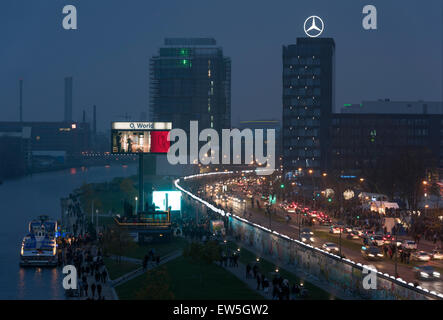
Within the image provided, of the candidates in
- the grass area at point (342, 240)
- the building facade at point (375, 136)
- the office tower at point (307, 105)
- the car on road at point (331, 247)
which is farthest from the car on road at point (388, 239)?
the office tower at point (307, 105)

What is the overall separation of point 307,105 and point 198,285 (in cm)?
9340

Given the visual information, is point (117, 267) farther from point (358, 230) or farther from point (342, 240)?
point (358, 230)

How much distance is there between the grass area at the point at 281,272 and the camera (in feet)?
102

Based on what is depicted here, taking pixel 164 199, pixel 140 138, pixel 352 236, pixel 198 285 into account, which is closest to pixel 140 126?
pixel 140 138

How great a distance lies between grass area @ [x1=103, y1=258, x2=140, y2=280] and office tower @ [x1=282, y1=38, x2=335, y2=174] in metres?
83.9

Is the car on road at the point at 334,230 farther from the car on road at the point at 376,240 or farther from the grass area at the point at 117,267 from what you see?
the grass area at the point at 117,267

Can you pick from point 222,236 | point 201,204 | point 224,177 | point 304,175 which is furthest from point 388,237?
point 224,177

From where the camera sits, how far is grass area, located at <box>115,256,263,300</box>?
32.2m

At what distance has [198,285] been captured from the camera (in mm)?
35125

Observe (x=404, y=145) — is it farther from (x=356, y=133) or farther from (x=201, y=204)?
(x=201, y=204)

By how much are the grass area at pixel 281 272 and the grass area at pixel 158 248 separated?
4.17m

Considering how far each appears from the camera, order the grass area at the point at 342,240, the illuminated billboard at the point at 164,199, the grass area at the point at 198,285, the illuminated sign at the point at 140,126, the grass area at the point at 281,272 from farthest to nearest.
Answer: the illuminated billboard at the point at 164,199 < the illuminated sign at the point at 140,126 < the grass area at the point at 342,240 < the grass area at the point at 198,285 < the grass area at the point at 281,272

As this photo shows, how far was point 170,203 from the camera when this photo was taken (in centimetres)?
7394
